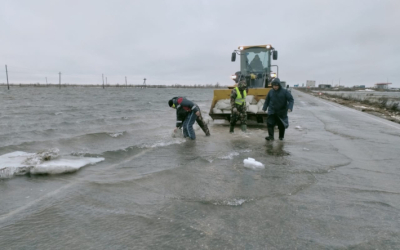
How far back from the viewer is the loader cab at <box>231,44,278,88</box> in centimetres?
1301

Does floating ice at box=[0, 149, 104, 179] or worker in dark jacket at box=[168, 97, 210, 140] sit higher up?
worker in dark jacket at box=[168, 97, 210, 140]

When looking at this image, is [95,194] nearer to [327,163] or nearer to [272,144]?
[327,163]

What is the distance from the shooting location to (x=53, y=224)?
3.00 metres

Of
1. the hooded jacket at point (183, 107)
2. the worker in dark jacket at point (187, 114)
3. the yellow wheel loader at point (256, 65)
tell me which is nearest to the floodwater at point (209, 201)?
the worker in dark jacket at point (187, 114)

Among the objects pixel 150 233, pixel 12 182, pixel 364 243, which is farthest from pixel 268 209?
pixel 12 182

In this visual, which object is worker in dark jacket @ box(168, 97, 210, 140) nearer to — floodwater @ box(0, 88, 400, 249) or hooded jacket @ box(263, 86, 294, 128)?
floodwater @ box(0, 88, 400, 249)

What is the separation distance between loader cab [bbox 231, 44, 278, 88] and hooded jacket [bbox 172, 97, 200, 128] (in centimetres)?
544

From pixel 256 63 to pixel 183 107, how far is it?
6.28 m

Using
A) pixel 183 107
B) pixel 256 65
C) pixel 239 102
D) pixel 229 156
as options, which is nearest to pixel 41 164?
pixel 229 156

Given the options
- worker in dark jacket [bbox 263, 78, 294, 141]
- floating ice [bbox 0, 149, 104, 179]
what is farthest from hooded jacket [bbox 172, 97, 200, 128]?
floating ice [bbox 0, 149, 104, 179]

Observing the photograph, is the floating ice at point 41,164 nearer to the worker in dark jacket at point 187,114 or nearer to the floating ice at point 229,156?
the floating ice at point 229,156

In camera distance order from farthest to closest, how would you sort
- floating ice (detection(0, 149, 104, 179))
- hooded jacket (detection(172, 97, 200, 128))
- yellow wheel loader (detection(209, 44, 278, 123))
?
1. yellow wheel loader (detection(209, 44, 278, 123))
2. hooded jacket (detection(172, 97, 200, 128))
3. floating ice (detection(0, 149, 104, 179))

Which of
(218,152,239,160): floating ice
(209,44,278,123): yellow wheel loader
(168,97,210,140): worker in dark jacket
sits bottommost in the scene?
(218,152,239,160): floating ice

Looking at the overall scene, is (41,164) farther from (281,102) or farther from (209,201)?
(281,102)
